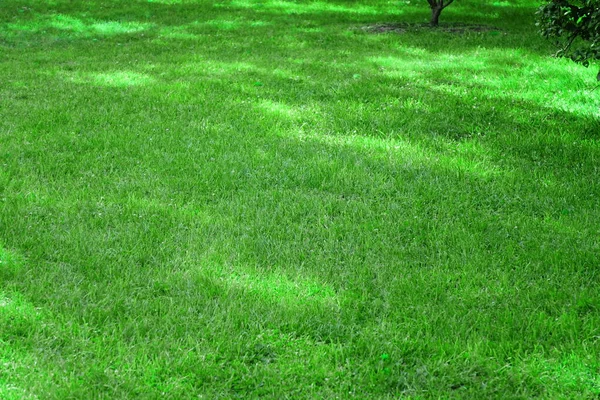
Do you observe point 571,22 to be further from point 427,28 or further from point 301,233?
point 427,28

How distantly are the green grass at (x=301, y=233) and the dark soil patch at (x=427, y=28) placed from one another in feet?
14.6

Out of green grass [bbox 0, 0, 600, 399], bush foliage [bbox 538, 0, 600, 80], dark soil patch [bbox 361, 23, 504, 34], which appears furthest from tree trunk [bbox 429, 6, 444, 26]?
bush foliage [bbox 538, 0, 600, 80]

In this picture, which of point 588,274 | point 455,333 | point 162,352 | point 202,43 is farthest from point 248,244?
point 202,43

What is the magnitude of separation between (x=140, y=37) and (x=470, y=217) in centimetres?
1270

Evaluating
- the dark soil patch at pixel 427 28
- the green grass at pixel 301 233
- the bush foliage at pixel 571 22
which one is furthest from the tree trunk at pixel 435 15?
the bush foliage at pixel 571 22

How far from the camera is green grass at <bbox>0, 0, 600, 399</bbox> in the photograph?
402 cm

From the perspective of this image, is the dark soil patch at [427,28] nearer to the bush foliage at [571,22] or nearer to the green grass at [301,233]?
the green grass at [301,233]

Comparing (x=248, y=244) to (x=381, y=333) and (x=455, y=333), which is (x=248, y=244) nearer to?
(x=381, y=333)

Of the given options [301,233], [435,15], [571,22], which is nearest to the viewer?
[301,233]

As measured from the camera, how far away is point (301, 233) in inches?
229

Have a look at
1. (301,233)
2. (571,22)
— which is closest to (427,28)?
(571,22)

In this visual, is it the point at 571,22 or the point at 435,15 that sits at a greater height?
the point at 571,22

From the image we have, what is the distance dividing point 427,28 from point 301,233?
12.3m

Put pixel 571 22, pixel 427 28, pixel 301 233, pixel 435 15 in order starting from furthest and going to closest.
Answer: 1. pixel 435 15
2. pixel 427 28
3. pixel 571 22
4. pixel 301 233
